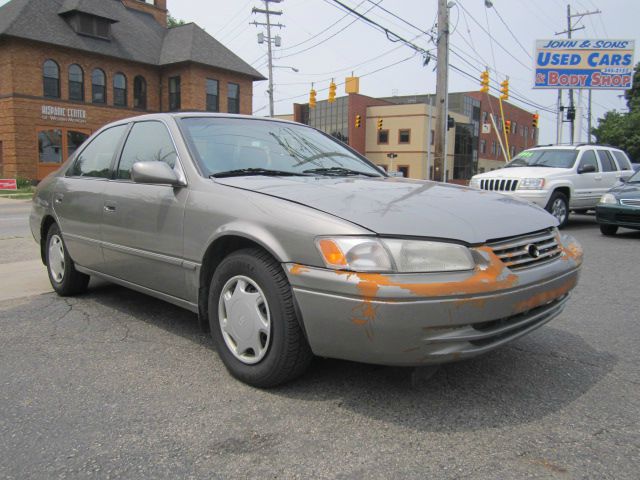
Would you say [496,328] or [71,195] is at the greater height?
[71,195]

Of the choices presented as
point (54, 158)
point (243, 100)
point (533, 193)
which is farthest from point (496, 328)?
point (243, 100)

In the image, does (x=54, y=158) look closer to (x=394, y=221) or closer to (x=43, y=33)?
(x=43, y=33)

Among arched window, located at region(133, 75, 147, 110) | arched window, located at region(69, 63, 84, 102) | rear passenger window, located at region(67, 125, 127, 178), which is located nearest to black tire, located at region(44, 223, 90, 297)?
rear passenger window, located at region(67, 125, 127, 178)

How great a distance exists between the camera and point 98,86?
30.4 metres

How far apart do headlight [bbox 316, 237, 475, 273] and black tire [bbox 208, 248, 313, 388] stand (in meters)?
0.35

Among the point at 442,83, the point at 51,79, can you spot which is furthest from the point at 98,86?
the point at 442,83

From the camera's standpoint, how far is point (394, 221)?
2.60 metres

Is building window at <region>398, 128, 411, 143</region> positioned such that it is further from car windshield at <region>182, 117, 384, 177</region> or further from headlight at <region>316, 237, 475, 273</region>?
headlight at <region>316, 237, 475, 273</region>

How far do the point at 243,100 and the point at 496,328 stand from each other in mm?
35334

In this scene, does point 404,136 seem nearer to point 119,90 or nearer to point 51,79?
point 119,90

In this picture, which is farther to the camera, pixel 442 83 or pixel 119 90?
pixel 119 90

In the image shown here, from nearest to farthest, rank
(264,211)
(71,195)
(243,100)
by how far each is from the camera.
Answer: (264,211), (71,195), (243,100)

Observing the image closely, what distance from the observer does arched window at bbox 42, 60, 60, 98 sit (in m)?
28.0

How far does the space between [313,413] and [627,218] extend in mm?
8843
